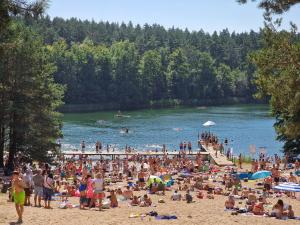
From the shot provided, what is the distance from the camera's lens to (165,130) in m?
72.7

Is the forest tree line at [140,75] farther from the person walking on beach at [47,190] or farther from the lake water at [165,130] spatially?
the person walking on beach at [47,190]

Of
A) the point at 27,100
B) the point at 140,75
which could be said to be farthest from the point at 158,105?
the point at 27,100

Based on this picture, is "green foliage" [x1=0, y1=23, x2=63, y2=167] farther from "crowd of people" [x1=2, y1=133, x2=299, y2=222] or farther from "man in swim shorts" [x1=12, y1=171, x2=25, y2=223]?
"man in swim shorts" [x1=12, y1=171, x2=25, y2=223]

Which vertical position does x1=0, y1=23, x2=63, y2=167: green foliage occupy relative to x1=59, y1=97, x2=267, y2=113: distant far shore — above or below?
above

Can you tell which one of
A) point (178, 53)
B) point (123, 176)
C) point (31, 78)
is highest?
point (178, 53)

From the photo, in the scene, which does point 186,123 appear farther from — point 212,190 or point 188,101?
point 212,190

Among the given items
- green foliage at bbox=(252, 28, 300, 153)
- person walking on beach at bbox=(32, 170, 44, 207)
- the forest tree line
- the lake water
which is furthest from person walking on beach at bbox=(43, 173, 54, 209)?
the forest tree line

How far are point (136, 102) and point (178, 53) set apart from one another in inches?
1166

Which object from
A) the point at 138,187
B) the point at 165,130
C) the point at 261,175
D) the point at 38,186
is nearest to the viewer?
the point at 38,186

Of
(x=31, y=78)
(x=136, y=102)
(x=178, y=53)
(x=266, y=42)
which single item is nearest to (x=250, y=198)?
(x=266, y=42)

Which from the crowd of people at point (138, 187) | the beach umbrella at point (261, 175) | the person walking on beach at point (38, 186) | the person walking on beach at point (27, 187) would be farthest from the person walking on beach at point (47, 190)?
the beach umbrella at point (261, 175)

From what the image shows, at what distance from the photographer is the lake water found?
59750mm

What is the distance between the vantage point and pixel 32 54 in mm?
32406

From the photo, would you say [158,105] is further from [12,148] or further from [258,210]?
[258,210]
